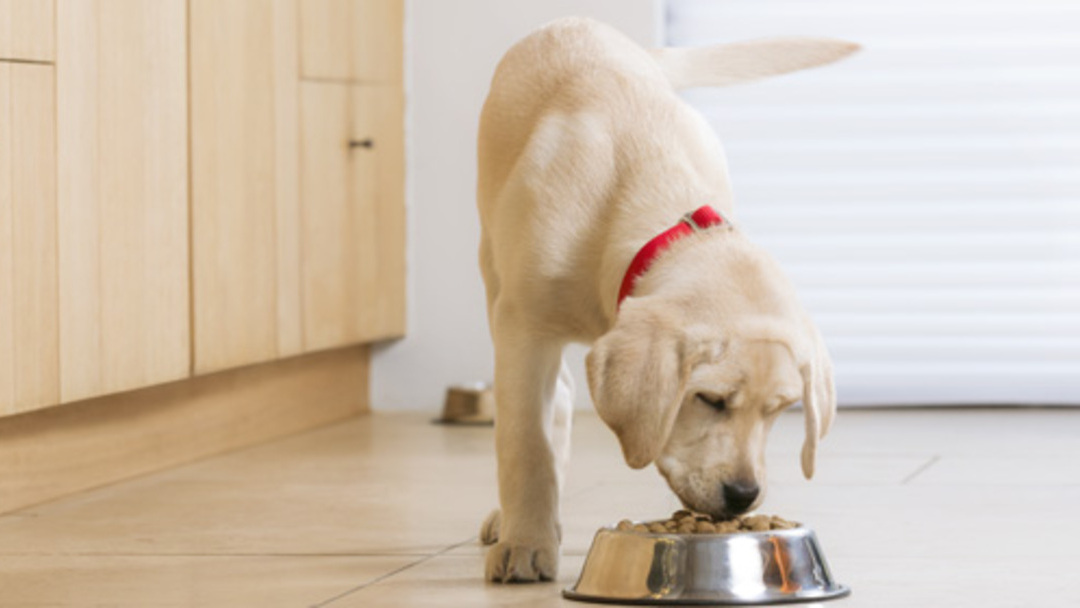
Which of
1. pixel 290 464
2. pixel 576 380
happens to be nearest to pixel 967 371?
pixel 576 380

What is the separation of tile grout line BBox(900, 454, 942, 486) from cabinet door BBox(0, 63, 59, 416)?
5.46 feet

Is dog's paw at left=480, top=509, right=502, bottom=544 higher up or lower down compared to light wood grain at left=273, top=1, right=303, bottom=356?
lower down

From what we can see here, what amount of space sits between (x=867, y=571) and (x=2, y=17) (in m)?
1.70

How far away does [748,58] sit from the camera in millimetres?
3436

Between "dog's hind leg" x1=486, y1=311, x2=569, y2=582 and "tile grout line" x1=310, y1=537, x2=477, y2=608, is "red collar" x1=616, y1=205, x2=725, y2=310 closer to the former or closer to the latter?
"dog's hind leg" x1=486, y1=311, x2=569, y2=582

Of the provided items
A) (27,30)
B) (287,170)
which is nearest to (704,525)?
(27,30)

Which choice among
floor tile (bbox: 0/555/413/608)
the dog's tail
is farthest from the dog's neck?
the dog's tail

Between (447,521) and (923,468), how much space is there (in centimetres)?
118

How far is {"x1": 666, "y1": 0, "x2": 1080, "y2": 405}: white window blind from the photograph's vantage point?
210 inches

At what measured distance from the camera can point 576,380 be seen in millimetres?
5262

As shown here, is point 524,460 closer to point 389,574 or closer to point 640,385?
point 389,574

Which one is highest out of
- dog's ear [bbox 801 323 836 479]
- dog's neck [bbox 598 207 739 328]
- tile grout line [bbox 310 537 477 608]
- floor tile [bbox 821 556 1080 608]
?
dog's neck [bbox 598 207 739 328]

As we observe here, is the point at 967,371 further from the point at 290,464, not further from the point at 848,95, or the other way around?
the point at 290,464

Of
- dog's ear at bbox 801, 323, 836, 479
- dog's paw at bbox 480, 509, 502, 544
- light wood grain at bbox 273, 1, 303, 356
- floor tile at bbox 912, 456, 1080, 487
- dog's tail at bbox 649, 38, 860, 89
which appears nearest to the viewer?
dog's ear at bbox 801, 323, 836, 479
